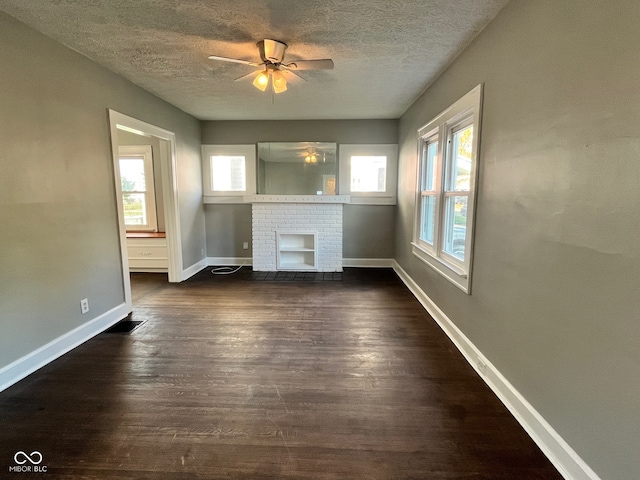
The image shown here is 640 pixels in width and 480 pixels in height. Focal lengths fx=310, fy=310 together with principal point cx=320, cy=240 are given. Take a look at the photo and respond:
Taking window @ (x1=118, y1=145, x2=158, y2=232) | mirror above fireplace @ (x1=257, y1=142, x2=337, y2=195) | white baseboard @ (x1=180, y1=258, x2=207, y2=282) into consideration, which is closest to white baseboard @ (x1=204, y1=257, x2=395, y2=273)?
white baseboard @ (x1=180, y1=258, x2=207, y2=282)

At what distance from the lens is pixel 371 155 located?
5.21 m

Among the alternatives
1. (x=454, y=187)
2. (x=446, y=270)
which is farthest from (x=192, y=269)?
(x=454, y=187)

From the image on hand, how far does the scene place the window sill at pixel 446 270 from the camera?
97.7 inches

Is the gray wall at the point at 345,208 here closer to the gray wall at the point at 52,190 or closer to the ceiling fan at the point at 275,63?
the gray wall at the point at 52,190

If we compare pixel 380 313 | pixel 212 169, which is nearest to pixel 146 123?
pixel 212 169

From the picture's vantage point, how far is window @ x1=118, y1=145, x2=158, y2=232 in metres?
5.16

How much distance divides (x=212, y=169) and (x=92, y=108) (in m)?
2.57

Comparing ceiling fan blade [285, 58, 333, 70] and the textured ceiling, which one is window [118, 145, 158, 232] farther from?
ceiling fan blade [285, 58, 333, 70]

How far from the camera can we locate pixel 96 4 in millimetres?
1931

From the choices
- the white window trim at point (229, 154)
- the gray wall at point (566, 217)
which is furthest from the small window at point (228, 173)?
the gray wall at point (566, 217)

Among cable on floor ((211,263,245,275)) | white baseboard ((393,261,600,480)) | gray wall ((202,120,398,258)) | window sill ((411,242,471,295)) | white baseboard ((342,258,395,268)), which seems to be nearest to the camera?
white baseboard ((393,261,600,480))

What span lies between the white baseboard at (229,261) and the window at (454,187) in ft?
10.1

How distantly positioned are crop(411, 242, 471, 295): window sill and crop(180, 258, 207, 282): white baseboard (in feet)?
11.0

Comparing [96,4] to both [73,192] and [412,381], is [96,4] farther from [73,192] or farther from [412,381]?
[412,381]
